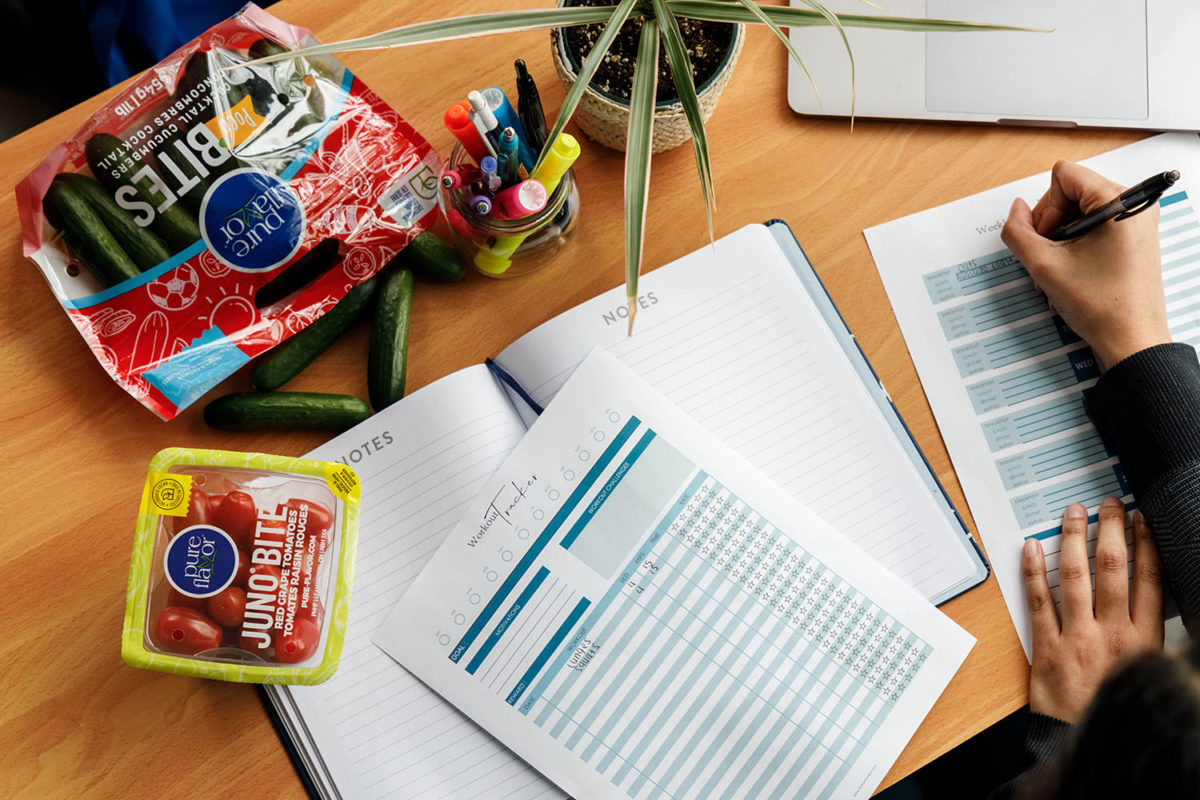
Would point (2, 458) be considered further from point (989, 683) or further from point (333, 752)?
point (989, 683)

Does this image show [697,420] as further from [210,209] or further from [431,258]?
[210,209]

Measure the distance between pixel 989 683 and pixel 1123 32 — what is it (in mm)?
612

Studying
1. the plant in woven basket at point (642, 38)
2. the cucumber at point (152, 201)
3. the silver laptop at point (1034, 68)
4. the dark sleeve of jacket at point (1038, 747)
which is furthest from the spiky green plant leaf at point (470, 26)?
the dark sleeve of jacket at point (1038, 747)

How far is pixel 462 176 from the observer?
0.64 meters

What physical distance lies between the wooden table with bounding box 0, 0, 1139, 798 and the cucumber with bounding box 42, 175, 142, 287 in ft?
0.26

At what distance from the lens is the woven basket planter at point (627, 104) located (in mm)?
628

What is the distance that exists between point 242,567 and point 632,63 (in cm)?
49

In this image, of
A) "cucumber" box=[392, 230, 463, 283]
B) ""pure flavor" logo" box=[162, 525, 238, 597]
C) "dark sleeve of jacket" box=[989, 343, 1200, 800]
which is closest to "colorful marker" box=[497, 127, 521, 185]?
"cucumber" box=[392, 230, 463, 283]

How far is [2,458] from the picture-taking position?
0.70 metres

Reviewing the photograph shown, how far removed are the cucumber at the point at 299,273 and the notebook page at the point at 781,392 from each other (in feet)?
0.57

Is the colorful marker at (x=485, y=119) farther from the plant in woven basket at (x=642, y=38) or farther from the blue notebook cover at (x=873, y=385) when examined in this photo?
the blue notebook cover at (x=873, y=385)

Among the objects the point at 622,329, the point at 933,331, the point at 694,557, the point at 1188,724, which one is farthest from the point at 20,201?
the point at 1188,724

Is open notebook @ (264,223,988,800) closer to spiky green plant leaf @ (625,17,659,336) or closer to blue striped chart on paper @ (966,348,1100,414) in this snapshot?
blue striped chart on paper @ (966,348,1100,414)

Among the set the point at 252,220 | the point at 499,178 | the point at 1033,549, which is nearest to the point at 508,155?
the point at 499,178
